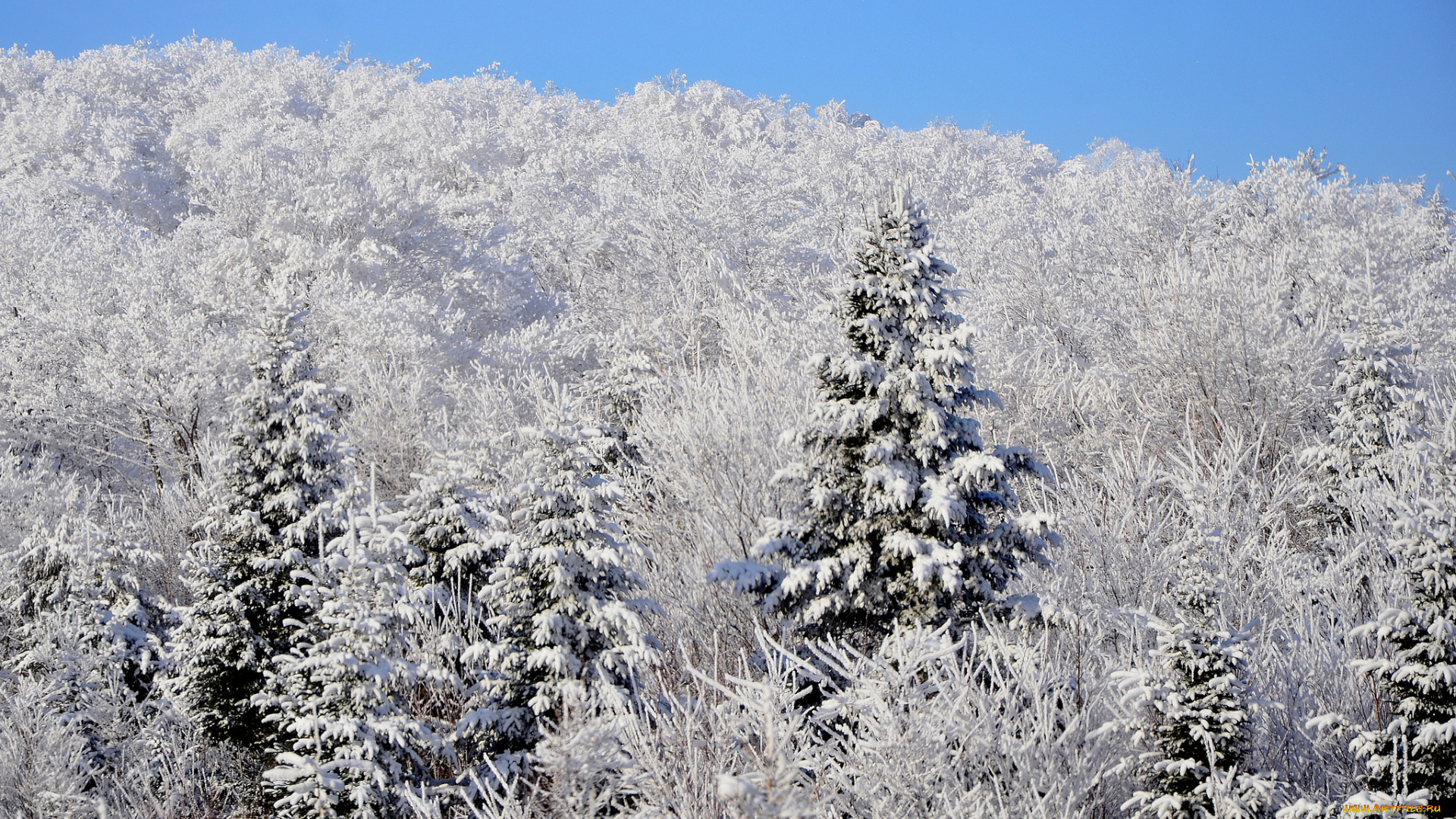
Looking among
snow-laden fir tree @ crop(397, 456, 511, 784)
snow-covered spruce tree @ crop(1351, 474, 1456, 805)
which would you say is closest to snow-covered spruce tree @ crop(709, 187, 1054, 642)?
snow-covered spruce tree @ crop(1351, 474, 1456, 805)

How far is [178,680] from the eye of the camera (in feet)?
39.3

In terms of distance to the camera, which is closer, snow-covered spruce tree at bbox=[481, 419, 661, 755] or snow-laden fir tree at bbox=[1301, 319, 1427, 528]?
snow-covered spruce tree at bbox=[481, 419, 661, 755]

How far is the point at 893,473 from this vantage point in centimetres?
856

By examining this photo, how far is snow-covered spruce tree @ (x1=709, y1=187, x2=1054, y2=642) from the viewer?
856 cm

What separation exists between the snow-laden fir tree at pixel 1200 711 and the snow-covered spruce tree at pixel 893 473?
2246 mm

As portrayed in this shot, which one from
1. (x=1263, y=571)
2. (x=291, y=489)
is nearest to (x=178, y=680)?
(x=291, y=489)

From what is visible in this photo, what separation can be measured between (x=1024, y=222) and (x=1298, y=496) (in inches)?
692

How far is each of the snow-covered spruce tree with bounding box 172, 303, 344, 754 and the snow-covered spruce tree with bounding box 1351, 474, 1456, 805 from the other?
12.6 metres

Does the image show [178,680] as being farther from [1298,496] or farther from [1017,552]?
[1298,496]

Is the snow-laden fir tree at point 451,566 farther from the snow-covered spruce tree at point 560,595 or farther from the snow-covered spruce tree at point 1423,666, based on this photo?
the snow-covered spruce tree at point 1423,666

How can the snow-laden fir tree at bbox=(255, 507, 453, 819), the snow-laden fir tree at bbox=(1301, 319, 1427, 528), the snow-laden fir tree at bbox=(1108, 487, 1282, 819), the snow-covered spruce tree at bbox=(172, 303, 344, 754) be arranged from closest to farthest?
the snow-laden fir tree at bbox=(1108, 487, 1282, 819) < the snow-laden fir tree at bbox=(255, 507, 453, 819) < the snow-covered spruce tree at bbox=(172, 303, 344, 754) < the snow-laden fir tree at bbox=(1301, 319, 1427, 528)

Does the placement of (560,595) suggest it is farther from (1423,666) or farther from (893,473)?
(1423,666)

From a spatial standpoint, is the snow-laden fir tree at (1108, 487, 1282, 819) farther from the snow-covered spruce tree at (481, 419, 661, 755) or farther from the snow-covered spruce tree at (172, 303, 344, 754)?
the snow-covered spruce tree at (172, 303, 344, 754)

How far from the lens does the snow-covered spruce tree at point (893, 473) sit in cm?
856
